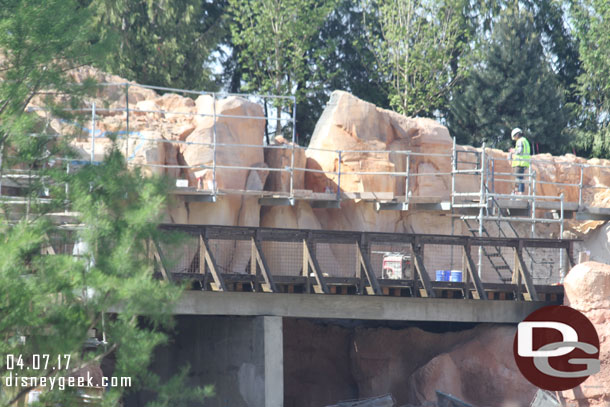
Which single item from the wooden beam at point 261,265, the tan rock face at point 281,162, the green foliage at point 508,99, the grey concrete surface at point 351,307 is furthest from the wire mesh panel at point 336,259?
the green foliage at point 508,99

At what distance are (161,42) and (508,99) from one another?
517 inches

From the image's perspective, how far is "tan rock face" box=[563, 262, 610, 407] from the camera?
21.0 m

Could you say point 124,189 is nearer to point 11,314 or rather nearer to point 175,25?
point 11,314

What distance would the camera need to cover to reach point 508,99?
39.4m

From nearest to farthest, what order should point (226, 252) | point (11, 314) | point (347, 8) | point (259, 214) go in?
point (11, 314) < point (226, 252) < point (259, 214) < point (347, 8)

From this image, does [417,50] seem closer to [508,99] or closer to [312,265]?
[508,99]

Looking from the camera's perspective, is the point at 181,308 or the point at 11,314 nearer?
the point at 11,314

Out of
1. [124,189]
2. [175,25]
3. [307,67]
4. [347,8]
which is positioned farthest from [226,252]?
[347,8]

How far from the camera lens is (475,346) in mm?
22891

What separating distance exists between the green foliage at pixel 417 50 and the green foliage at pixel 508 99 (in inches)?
41.3

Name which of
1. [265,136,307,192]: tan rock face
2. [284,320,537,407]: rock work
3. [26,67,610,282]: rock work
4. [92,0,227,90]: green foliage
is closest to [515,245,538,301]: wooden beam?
[284,320,537,407]: rock work

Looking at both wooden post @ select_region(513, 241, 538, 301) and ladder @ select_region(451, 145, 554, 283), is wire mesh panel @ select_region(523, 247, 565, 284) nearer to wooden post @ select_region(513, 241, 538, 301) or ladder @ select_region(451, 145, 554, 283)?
ladder @ select_region(451, 145, 554, 283)

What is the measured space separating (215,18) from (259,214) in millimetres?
16427

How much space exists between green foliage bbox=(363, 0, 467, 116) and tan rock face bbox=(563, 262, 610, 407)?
Result: 57.6 ft
